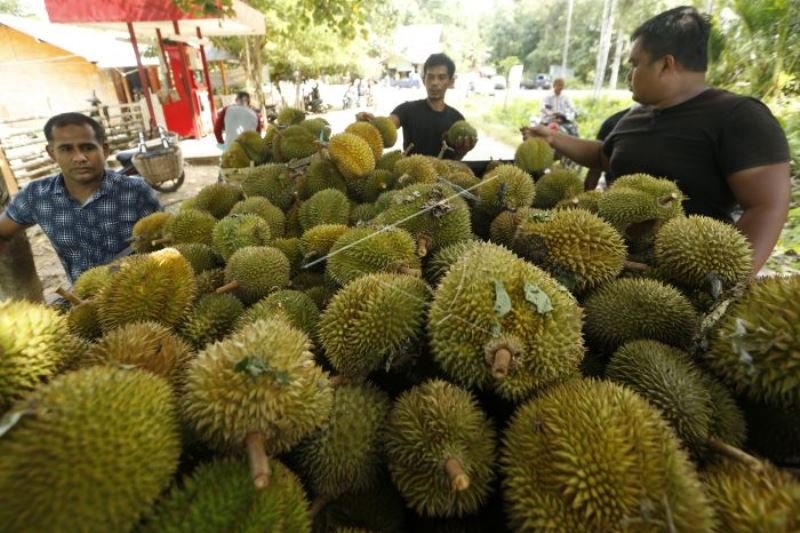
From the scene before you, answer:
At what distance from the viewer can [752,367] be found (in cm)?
114

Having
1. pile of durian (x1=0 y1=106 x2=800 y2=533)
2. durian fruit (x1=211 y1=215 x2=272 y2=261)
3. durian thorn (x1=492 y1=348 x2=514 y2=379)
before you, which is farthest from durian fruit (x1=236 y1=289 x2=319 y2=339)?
durian thorn (x1=492 y1=348 x2=514 y2=379)

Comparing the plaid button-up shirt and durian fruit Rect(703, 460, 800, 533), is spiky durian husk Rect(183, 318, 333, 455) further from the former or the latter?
the plaid button-up shirt

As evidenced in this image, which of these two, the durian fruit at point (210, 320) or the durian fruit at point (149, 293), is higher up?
the durian fruit at point (149, 293)

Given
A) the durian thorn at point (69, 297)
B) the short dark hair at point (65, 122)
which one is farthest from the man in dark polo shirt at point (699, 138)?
the short dark hair at point (65, 122)

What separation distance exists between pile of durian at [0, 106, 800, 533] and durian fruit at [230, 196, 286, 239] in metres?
0.60

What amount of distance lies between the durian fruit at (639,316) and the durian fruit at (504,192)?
0.89 m

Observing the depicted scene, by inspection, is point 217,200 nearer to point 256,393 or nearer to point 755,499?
point 256,393

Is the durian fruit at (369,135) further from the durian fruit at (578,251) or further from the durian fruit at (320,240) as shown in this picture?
the durian fruit at (578,251)

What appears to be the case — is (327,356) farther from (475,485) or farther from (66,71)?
(66,71)

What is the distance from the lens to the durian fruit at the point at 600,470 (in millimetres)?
906

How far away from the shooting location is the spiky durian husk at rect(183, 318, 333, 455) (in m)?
0.98

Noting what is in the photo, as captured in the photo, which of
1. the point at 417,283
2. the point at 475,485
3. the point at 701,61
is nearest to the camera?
the point at 475,485

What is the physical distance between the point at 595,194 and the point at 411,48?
188ft

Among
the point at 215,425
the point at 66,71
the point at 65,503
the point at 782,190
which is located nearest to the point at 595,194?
the point at 782,190
